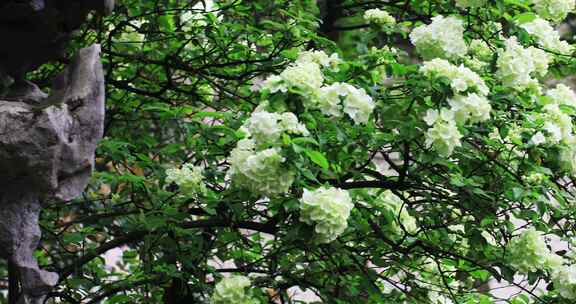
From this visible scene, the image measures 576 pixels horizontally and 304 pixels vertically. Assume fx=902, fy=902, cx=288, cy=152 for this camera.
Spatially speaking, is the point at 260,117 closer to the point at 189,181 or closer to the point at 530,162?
the point at 189,181

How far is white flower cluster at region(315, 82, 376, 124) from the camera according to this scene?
9.16ft

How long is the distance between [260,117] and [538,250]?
125 centimetres

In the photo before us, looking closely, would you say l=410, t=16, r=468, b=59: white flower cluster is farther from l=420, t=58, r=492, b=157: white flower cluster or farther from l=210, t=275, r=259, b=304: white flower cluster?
l=210, t=275, r=259, b=304: white flower cluster

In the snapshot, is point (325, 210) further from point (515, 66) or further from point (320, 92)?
point (515, 66)

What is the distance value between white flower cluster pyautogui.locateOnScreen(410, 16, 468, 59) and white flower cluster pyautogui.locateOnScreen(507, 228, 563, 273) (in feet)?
2.31

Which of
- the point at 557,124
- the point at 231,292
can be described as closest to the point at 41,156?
the point at 231,292

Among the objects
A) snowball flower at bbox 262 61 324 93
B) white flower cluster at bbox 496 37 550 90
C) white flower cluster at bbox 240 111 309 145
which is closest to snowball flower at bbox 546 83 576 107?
white flower cluster at bbox 496 37 550 90

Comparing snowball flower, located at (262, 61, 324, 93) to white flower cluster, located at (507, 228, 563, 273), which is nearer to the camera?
snowball flower, located at (262, 61, 324, 93)

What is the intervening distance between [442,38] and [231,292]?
1.18 meters

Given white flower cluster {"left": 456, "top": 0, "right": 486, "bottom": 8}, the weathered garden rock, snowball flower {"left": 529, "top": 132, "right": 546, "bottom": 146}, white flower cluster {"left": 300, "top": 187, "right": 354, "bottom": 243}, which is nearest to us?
the weathered garden rock

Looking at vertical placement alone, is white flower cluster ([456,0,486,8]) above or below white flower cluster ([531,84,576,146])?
above

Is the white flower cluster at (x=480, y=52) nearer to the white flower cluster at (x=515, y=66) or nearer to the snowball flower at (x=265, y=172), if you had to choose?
the white flower cluster at (x=515, y=66)

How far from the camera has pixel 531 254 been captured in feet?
10.6

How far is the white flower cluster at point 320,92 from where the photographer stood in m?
2.70
